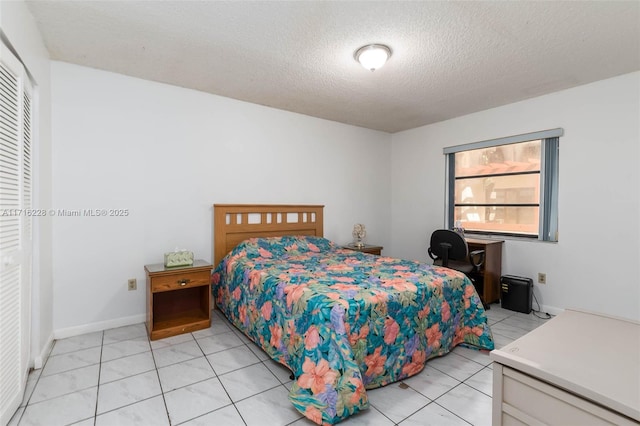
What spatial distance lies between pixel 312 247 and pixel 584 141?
295 cm

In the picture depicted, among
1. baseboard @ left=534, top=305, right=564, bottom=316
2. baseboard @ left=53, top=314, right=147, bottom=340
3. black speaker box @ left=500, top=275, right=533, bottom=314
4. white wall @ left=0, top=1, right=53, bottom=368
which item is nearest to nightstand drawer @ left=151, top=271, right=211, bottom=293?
baseboard @ left=53, top=314, right=147, bottom=340

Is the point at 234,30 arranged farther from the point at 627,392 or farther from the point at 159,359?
the point at 627,392

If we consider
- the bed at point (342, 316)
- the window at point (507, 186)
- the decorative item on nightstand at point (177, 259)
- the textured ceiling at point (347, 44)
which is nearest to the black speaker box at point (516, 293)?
the window at point (507, 186)

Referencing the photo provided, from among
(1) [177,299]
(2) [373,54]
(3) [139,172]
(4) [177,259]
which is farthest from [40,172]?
(2) [373,54]

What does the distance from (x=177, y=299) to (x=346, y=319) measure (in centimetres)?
206

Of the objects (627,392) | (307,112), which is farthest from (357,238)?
(627,392)

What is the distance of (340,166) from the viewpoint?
436 centimetres

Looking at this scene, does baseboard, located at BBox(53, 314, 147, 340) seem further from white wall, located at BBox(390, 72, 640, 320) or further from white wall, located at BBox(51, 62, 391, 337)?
white wall, located at BBox(390, 72, 640, 320)

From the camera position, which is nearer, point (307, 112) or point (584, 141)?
point (584, 141)

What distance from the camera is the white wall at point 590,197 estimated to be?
8.98ft

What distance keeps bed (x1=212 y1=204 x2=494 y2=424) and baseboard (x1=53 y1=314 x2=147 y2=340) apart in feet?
2.50

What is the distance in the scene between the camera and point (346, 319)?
1678 millimetres

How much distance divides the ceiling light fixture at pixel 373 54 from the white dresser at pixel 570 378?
6.66ft

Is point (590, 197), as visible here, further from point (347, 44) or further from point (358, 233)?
point (347, 44)
